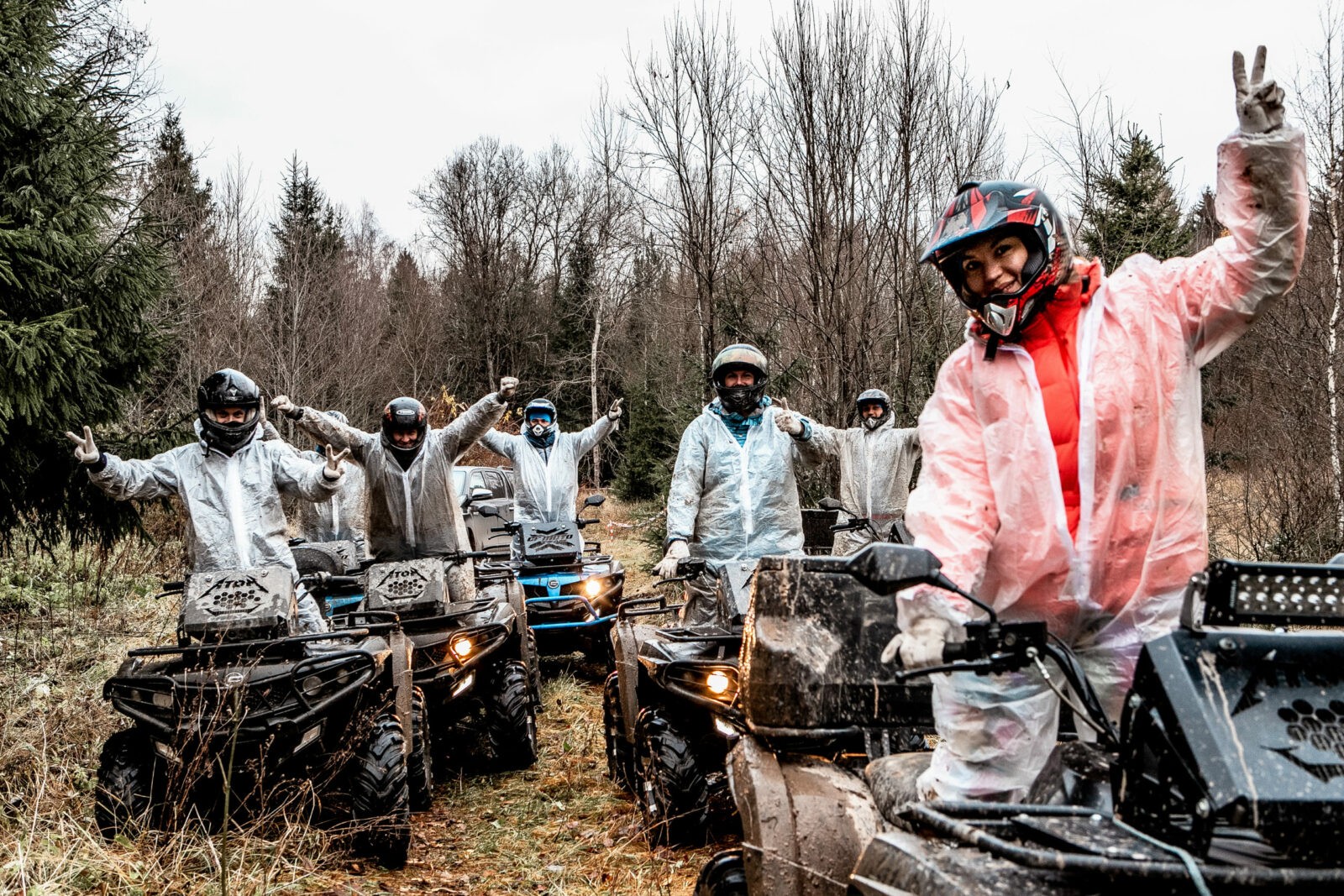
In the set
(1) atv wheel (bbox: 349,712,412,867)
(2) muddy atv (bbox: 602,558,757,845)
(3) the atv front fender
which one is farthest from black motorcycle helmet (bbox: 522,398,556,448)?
(3) the atv front fender

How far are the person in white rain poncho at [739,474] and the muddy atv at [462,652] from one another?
150 centimetres

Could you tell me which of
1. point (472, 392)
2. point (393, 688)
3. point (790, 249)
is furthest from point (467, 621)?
point (472, 392)

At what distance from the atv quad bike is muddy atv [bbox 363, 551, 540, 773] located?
479 centimetres

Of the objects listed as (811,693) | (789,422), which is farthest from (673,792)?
(789,422)

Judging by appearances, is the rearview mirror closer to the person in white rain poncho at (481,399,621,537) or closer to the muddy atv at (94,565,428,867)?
the muddy atv at (94,565,428,867)

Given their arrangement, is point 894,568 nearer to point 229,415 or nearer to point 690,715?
point 690,715

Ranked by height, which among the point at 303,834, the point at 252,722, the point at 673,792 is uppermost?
the point at 252,722

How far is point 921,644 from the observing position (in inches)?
89.3

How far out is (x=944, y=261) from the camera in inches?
109

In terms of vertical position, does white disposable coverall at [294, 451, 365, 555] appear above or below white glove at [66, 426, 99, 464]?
below

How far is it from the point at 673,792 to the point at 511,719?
7.22 feet

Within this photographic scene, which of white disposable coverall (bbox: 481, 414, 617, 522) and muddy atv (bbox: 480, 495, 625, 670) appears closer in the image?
muddy atv (bbox: 480, 495, 625, 670)

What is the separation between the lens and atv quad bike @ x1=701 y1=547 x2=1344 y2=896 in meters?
1.58

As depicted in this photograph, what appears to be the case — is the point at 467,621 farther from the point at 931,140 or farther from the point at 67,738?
the point at 931,140
